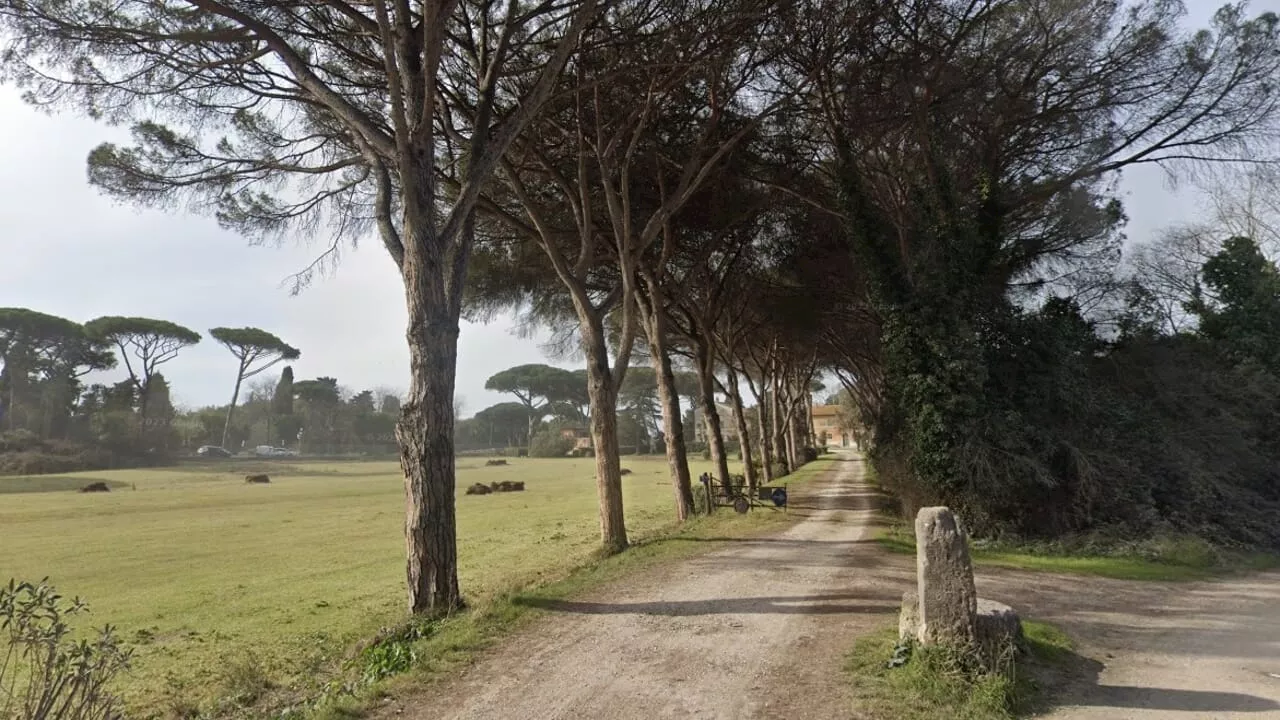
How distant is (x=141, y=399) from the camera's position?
154 feet

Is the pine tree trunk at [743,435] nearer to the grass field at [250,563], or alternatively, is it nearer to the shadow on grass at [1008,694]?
the grass field at [250,563]

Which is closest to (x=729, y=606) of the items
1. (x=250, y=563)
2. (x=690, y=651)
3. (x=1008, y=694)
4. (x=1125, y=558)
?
(x=690, y=651)

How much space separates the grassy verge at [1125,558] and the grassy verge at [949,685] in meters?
5.34

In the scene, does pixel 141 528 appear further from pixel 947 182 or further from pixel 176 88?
pixel 947 182

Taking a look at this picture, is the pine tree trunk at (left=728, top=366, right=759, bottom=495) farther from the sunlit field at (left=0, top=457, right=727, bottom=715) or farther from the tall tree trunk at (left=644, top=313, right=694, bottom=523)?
the tall tree trunk at (left=644, top=313, right=694, bottom=523)

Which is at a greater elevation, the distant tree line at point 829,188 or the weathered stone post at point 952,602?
the distant tree line at point 829,188

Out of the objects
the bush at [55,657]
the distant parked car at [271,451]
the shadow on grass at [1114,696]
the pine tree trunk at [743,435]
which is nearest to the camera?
the bush at [55,657]

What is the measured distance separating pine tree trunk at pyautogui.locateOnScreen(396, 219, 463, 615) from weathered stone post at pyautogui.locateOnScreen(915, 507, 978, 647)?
4628 millimetres

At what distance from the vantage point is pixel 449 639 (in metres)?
6.16

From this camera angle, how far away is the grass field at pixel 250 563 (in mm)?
7586

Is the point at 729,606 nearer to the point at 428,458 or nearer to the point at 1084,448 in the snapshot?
the point at 428,458

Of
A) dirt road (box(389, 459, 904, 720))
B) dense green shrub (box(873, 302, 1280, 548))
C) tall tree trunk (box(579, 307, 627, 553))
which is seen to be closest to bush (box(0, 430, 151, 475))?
tall tree trunk (box(579, 307, 627, 553))

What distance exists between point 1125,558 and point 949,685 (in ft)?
26.7

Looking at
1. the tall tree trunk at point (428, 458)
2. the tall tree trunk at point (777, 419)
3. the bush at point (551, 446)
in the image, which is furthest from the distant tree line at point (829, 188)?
the bush at point (551, 446)
